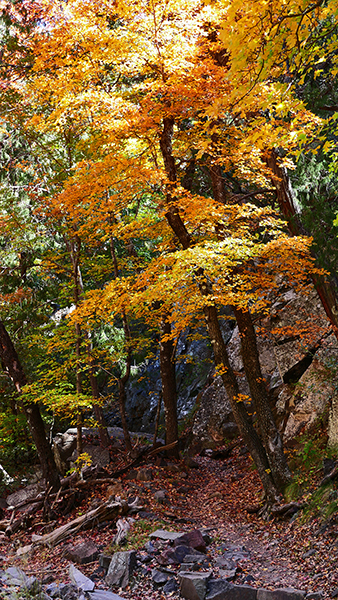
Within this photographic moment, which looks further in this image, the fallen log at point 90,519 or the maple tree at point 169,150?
the fallen log at point 90,519

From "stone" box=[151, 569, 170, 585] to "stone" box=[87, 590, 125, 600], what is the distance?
0.56 m

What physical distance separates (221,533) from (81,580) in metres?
2.94

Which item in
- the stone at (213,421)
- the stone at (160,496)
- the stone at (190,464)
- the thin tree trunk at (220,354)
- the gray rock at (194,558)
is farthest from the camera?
the stone at (213,421)

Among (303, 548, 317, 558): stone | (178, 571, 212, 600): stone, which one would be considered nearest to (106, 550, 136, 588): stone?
(178, 571, 212, 600): stone

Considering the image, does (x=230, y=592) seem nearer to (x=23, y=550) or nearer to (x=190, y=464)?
(x=23, y=550)

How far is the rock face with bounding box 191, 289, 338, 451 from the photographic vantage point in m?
9.55

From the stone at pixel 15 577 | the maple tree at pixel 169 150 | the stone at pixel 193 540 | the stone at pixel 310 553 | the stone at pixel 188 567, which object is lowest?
the stone at pixel 310 553

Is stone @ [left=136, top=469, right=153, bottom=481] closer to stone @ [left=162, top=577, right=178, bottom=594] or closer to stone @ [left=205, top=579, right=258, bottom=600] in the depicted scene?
stone @ [left=162, top=577, right=178, bottom=594]

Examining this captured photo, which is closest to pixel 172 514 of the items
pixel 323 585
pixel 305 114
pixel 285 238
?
pixel 323 585

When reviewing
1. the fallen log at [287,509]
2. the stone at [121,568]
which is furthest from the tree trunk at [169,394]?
the stone at [121,568]

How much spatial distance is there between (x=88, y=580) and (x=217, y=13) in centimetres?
909

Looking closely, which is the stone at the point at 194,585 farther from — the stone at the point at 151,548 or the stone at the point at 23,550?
the stone at the point at 23,550

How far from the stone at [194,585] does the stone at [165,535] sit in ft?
4.27

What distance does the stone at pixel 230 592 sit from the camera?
516cm
